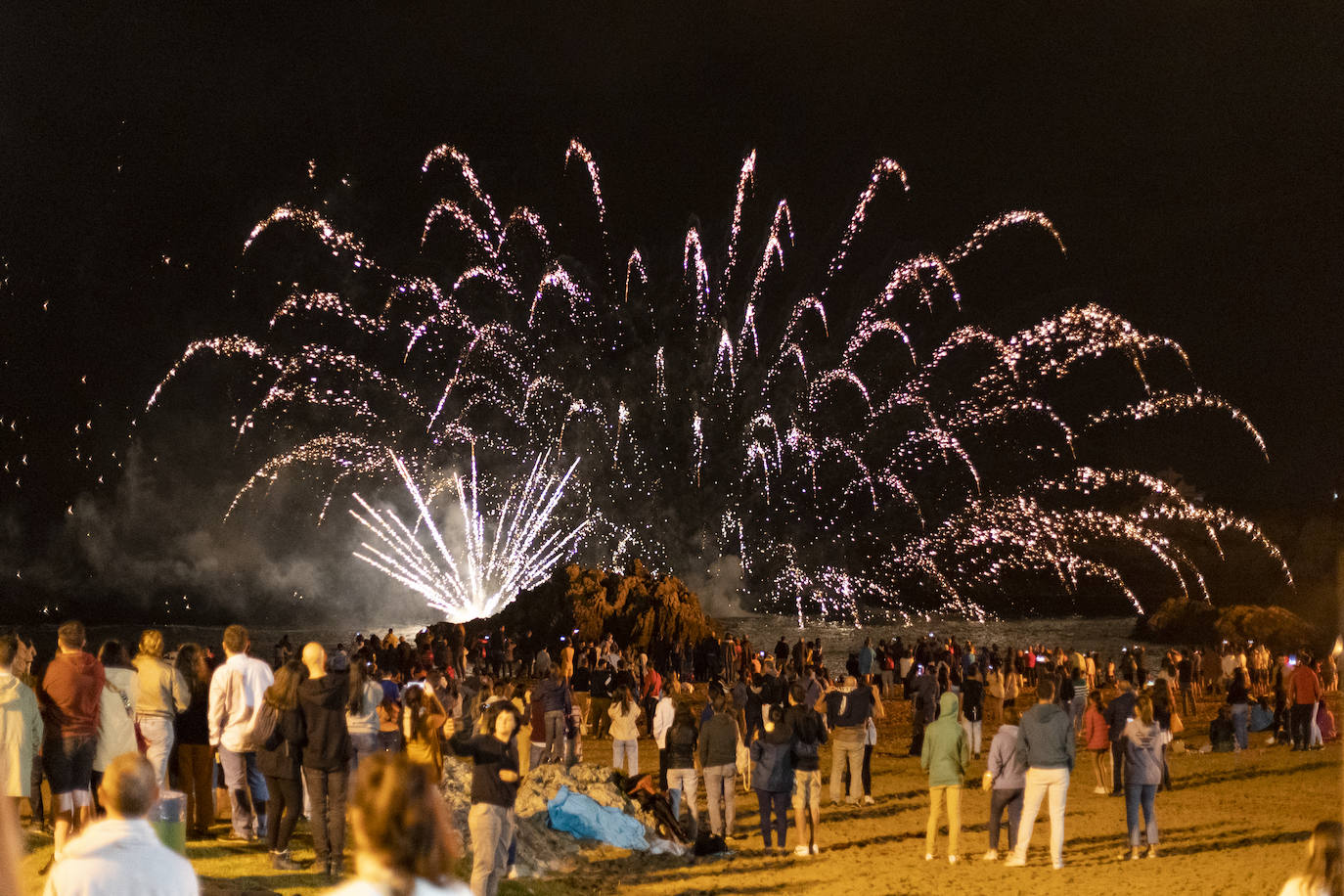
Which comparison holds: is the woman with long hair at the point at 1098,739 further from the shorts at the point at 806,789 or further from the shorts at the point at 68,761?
the shorts at the point at 68,761

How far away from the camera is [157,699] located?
9.94 meters

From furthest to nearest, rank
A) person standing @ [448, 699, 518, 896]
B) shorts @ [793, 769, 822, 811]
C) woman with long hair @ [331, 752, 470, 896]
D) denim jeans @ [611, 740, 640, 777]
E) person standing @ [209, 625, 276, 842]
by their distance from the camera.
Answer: denim jeans @ [611, 740, 640, 777]
shorts @ [793, 769, 822, 811]
person standing @ [209, 625, 276, 842]
person standing @ [448, 699, 518, 896]
woman with long hair @ [331, 752, 470, 896]

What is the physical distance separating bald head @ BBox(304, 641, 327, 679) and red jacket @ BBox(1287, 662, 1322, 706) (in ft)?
57.7

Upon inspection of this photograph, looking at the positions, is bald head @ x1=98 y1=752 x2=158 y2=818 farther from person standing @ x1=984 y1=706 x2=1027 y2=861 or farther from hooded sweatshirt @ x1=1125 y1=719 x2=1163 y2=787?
hooded sweatshirt @ x1=1125 y1=719 x2=1163 y2=787

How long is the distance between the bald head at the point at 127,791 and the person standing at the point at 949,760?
9547mm

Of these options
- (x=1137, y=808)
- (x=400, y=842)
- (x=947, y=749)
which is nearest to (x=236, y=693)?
(x=947, y=749)

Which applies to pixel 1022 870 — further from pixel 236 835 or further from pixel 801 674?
pixel 801 674

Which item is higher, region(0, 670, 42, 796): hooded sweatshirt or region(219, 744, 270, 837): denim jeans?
region(0, 670, 42, 796): hooded sweatshirt

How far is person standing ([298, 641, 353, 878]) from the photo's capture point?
30.5 feet

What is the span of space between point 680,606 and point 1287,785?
79.3ft

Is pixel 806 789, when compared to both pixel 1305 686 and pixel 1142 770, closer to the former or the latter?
pixel 1142 770

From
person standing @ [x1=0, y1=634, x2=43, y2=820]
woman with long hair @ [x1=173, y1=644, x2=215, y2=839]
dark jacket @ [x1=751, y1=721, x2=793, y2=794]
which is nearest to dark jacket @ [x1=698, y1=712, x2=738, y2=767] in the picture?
dark jacket @ [x1=751, y1=721, x2=793, y2=794]

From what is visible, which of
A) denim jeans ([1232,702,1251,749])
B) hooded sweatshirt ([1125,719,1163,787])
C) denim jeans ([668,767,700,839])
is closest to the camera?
hooded sweatshirt ([1125,719,1163,787])

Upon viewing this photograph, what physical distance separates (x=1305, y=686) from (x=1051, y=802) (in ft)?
36.1
